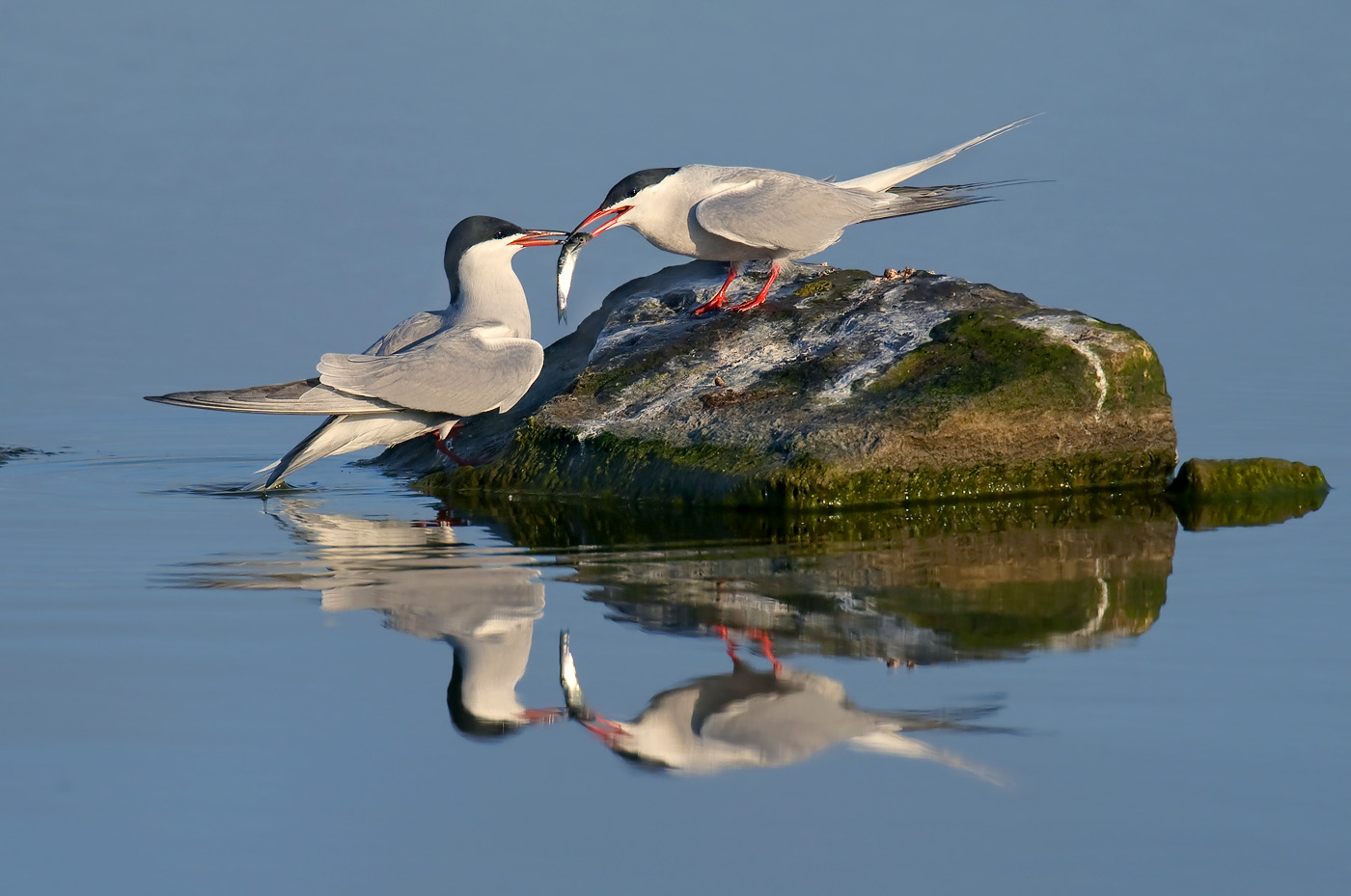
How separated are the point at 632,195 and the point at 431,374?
4.27 ft

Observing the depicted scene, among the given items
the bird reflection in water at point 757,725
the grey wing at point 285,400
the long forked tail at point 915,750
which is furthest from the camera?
the grey wing at point 285,400

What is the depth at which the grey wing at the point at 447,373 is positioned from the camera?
20.2ft

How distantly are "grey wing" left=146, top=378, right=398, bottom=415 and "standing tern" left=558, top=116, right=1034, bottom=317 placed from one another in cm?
127

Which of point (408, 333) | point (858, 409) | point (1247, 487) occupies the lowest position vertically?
point (1247, 487)

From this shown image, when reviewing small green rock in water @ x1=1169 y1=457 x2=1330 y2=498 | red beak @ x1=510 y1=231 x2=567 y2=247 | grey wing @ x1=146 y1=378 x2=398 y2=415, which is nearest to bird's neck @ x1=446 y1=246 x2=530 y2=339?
red beak @ x1=510 y1=231 x2=567 y2=247

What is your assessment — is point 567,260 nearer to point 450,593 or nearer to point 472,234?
point 472,234

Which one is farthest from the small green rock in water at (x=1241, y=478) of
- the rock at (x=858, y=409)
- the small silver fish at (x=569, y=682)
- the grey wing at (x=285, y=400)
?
the grey wing at (x=285, y=400)

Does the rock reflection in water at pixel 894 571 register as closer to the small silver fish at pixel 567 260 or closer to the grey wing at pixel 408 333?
the grey wing at pixel 408 333

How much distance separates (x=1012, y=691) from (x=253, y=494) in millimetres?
3917

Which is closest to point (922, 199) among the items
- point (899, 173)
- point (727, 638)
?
point (899, 173)

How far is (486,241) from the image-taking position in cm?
702

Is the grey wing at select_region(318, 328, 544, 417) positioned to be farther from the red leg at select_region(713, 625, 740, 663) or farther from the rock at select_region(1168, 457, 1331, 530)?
the rock at select_region(1168, 457, 1331, 530)

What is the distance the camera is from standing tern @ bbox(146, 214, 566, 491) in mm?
6066

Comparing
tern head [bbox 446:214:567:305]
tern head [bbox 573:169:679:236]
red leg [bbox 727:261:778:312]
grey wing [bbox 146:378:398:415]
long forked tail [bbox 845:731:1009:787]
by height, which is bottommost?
long forked tail [bbox 845:731:1009:787]
